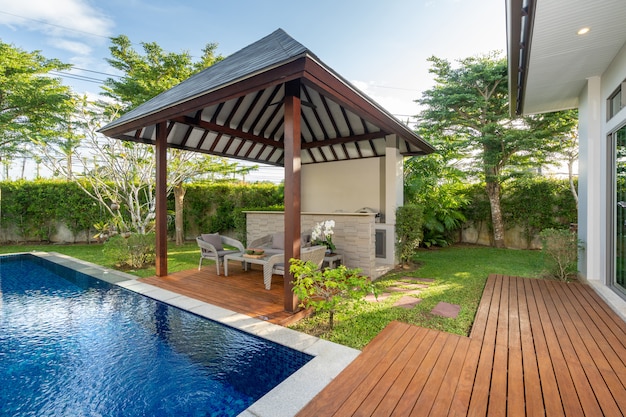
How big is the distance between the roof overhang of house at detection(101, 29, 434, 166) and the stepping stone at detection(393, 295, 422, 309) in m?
3.51

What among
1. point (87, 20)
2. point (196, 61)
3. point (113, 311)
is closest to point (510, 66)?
point (113, 311)

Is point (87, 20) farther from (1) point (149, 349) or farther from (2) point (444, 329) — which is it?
(2) point (444, 329)

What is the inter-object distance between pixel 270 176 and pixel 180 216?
1783 centimetres

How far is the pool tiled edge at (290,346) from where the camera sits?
2.35 metres

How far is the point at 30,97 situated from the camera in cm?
1077

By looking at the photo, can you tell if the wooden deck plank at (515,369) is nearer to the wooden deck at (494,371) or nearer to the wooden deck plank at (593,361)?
the wooden deck at (494,371)

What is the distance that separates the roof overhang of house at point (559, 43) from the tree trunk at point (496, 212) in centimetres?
505

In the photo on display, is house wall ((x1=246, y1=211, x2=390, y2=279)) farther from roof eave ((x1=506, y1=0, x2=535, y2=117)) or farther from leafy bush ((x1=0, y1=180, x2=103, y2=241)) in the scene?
leafy bush ((x1=0, y1=180, x2=103, y2=241))

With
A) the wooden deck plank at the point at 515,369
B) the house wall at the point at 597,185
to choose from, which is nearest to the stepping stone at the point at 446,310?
the wooden deck plank at the point at 515,369

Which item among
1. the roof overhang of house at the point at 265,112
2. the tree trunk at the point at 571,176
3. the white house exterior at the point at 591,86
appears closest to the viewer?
Answer: the white house exterior at the point at 591,86

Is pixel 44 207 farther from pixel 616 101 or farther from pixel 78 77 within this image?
pixel 616 101

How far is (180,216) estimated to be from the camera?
1288 cm

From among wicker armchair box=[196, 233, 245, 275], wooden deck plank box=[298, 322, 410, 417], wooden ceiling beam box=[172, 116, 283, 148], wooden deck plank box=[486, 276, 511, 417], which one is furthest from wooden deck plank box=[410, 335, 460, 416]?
wooden ceiling beam box=[172, 116, 283, 148]

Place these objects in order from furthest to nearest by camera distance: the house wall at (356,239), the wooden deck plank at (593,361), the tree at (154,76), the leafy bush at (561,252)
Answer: the tree at (154,76) → the house wall at (356,239) → the leafy bush at (561,252) → the wooden deck plank at (593,361)
